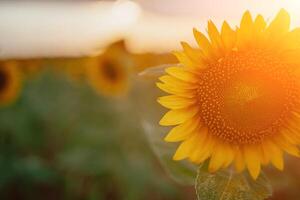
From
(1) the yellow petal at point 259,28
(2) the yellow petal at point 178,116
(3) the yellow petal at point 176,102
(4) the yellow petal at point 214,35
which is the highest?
(4) the yellow petal at point 214,35

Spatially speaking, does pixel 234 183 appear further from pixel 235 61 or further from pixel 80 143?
pixel 80 143

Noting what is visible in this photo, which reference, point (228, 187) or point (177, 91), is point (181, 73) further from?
point (228, 187)

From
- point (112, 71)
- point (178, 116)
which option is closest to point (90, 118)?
point (112, 71)

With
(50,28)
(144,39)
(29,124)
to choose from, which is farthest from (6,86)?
(50,28)

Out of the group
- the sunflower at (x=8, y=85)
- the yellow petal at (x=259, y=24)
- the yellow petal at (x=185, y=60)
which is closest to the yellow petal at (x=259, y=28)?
the yellow petal at (x=259, y=24)

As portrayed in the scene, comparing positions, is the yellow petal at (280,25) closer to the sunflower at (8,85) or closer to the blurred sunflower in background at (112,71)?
the blurred sunflower in background at (112,71)

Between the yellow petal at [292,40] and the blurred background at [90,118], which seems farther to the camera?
the blurred background at [90,118]

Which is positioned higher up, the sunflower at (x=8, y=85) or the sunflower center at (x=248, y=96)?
the sunflower at (x=8, y=85)
